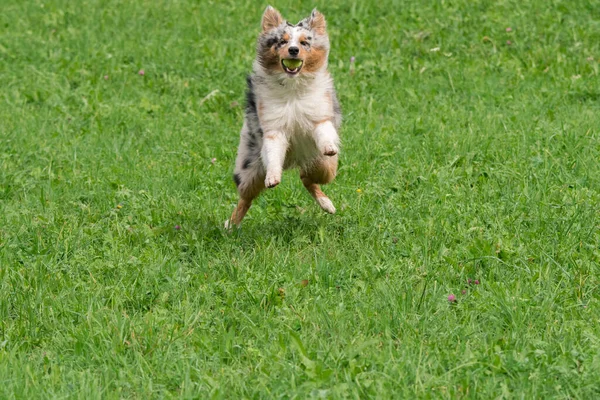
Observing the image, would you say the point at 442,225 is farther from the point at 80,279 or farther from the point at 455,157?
the point at 80,279

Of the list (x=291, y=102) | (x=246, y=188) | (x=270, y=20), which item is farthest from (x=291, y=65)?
(x=246, y=188)

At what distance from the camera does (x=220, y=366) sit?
14.1 ft

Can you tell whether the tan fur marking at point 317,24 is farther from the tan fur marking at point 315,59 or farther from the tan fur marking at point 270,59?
the tan fur marking at point 270,59

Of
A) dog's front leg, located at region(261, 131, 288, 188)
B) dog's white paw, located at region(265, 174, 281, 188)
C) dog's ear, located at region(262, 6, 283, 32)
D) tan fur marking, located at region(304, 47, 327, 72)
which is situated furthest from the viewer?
dog's ear, located at region(262, 6, 283, 32)

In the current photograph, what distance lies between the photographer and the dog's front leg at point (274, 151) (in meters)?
5.83

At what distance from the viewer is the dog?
589 centimetres

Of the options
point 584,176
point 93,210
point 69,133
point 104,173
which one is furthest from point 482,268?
point 69,133

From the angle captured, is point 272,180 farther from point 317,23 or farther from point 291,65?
point 317,23

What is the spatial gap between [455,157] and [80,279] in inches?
123

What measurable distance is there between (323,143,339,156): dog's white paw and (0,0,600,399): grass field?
546 millimetres

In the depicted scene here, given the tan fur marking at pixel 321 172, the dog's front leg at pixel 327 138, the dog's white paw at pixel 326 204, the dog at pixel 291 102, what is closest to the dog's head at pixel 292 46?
the dog at pixel 291 102

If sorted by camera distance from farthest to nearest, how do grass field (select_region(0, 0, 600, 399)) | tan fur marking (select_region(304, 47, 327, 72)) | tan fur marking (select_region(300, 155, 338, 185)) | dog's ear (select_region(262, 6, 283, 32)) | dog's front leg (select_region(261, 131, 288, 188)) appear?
tan fur marking (select_region(300, 155, 338, 185)), dog's ear (select_region(262, 6, 283, 32)), tan fur marking (select_region(304, 47, 327, 72)), dog's front leg (select_region(261, 131, 288, 188)), grass field (select_region(0, 0, 600, 399))

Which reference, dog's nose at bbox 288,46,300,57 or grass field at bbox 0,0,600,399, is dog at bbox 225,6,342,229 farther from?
grass field at bbox 0,0,600,399

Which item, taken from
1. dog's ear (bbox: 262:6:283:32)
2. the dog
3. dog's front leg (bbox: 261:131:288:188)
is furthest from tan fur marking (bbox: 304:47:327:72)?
dog's front leg (bbox: 261:131:288:188)
